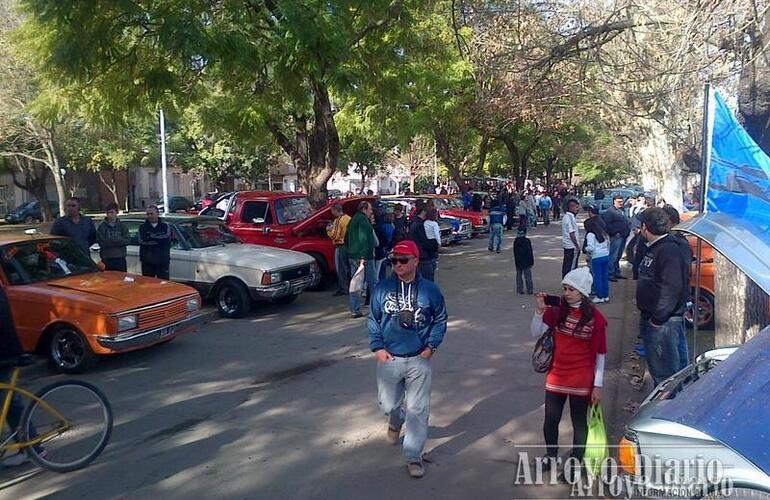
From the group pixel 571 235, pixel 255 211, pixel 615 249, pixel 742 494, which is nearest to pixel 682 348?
pixel 742 494

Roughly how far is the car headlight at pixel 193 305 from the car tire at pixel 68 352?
1286 millimetres

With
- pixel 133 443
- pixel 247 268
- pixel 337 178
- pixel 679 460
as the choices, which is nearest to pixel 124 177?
Result: pixel 337 178

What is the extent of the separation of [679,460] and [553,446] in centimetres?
209

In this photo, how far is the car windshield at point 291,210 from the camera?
43.8 ft

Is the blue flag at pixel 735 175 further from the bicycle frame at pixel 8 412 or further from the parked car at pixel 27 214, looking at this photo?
the parked car at pixel 27 214

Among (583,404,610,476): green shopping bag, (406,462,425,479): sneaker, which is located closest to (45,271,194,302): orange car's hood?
(406,462,425,479): sneaker

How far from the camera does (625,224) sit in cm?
1327

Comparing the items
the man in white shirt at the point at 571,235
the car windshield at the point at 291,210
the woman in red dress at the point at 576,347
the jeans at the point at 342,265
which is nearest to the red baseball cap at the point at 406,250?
the woman in red dress at the point at 576,347

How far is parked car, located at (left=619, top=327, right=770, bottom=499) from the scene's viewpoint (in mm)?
2383

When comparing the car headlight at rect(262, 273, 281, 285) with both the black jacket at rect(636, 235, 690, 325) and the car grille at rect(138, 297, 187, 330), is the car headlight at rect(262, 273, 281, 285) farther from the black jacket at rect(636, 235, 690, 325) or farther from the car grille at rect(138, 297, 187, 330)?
the black jacket at rect(636, 235, 690, 325)

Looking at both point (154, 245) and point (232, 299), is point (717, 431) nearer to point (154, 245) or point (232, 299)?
point (232, 299)

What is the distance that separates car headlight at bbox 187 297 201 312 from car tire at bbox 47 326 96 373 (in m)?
1.29

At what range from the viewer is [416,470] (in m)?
4.64

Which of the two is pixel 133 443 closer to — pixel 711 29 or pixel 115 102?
pixel 711 29
